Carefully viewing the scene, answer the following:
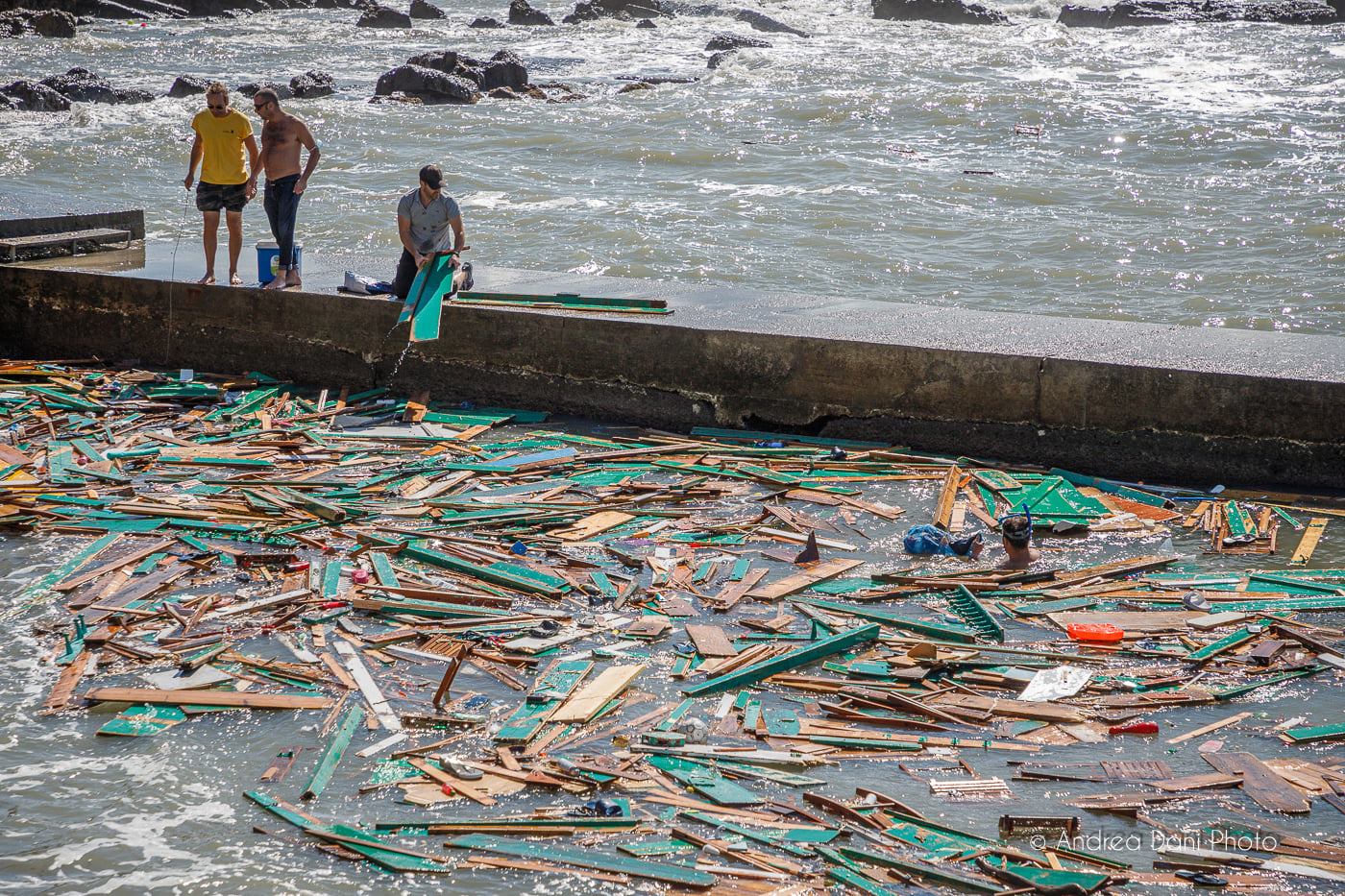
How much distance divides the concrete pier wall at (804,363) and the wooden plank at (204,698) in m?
4.82

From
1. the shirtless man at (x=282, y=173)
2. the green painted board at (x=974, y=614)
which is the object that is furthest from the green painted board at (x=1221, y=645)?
the shirtless man at (x=282, y=173)

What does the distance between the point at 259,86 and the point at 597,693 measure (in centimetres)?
3547

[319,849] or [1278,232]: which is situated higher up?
[1278,232]

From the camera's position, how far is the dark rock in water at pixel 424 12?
196 ft

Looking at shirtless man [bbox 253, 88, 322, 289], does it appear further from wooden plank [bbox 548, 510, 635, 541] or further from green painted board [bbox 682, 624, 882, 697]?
green painted board [bbox 682, 624, 882, 697]

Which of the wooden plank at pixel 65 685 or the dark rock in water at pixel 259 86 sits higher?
the dark rock in water at pixel 259 86

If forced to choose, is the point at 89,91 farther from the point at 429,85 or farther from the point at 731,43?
the point at 731,43

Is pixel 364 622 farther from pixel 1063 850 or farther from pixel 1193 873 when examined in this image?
pixel 1193 873

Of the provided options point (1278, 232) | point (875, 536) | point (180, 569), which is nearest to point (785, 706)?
point (875, 536)

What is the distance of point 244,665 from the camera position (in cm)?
571

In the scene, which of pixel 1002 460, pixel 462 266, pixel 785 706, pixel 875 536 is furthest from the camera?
pixel 462 266

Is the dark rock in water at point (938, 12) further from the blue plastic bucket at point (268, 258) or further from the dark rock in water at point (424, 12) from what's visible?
the blue plastic bucket at point (268, 258)

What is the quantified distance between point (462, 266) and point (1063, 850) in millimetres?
7578

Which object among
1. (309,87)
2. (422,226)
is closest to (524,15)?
(309,87)
